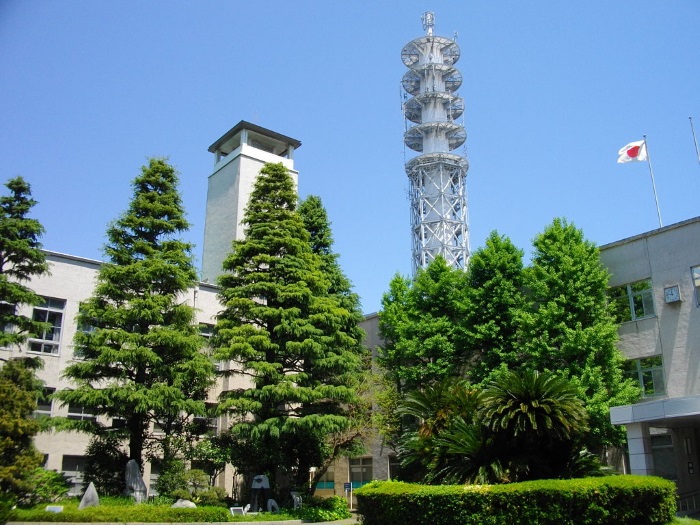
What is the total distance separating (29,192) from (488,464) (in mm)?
17092

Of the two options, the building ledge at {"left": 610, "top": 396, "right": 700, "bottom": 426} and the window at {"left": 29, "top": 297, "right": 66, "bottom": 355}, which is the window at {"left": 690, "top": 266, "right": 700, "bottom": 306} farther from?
the window at {"left": 29, "top": 297, "right": 66, "bottom": 355}

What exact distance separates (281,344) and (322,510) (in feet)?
19.3

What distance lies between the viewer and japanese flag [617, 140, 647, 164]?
24.8 meters

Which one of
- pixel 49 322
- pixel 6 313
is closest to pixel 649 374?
pixel 6 313

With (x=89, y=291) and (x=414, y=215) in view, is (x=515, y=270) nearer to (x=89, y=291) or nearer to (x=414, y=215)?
(x=89, y=291)

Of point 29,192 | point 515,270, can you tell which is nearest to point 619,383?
point 515,270

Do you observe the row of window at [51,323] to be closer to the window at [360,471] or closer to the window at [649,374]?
the window at [360,471]

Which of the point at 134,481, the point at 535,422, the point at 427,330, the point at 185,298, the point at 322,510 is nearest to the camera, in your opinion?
the point at 535,422

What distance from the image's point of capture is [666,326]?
22.8 meters

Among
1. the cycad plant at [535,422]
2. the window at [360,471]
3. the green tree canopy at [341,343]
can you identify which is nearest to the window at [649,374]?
the cycad plant at [535,422]

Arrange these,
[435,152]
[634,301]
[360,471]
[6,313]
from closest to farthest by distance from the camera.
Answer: [6,313], [634,301], [360,471], [435,152]

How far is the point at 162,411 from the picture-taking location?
22016 mm

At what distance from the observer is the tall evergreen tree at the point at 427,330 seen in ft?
83.9

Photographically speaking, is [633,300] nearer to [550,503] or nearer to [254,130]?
[550,503]
